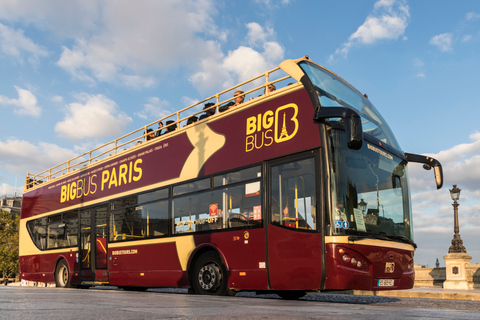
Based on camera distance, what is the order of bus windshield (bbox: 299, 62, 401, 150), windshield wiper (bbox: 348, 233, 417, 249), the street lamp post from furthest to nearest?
the street lamp post → bus windshield (bbox: 299, 62, 401, 150) → windshield wiper (bbox: 348, 233, 417, 249)

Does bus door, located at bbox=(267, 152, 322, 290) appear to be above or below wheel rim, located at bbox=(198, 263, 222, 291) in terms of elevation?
Answer: above

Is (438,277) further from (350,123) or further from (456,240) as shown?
(350,123)

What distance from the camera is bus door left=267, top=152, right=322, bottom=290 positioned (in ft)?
26.6

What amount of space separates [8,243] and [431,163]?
64.9 m

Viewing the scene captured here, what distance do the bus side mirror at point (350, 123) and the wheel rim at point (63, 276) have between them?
11.2 meters

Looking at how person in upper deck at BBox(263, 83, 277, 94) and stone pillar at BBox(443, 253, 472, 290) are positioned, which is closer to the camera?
person in upper deck at BBox(263, 83, 277, 94)

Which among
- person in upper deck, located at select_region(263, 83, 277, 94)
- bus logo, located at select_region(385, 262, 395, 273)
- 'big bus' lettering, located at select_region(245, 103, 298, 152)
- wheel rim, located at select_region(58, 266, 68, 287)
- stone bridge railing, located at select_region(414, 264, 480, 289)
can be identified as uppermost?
person in upper deck, located at select_region(263, 83, 277, 94)

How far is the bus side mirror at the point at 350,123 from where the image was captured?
24.8 ft

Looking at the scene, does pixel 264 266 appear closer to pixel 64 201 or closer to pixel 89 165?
pixel 89 165

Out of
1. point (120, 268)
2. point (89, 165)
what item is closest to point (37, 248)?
point (89, 165)

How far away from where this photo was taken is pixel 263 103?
9773mm

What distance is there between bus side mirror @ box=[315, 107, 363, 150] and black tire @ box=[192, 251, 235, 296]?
378 cm

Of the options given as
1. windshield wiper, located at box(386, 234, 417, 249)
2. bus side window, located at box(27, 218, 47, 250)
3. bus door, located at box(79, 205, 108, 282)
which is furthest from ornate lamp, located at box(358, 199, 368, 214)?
bus side window, located at box(27, 218, 47, 250)

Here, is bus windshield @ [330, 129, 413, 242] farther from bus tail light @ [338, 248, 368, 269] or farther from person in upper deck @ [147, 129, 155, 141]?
person in upper deck @ [147, 129, 155, 141]
